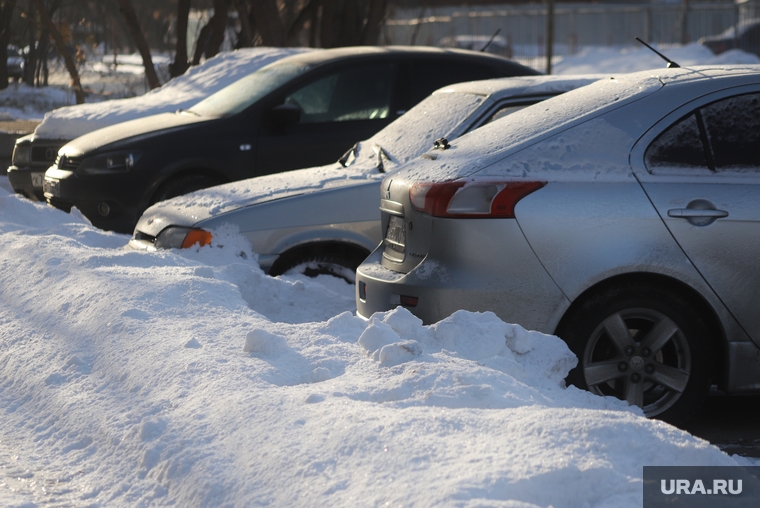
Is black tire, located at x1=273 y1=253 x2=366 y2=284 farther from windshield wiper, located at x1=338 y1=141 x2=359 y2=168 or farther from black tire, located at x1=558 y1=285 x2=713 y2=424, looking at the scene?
black tire, located at x1=558 y1=285 x2=713 y2=424

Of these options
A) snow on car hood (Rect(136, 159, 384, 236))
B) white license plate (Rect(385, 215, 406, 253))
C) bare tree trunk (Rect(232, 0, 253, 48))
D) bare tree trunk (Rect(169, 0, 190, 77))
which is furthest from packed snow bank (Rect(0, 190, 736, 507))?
bare tree trunk (Rect(232, 0, 253, 48))

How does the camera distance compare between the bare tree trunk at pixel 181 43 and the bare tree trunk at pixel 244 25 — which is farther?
the bare tree trunk at pixel 244 25

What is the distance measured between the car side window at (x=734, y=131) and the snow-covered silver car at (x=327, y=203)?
173cm

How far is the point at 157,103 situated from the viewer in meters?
10.2

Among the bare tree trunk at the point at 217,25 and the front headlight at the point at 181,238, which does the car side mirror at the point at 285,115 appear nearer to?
the front headlight at the point at 181,238

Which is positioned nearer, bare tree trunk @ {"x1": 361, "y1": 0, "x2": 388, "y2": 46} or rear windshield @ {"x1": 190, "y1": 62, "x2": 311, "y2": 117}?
rear windshield @ {"x1": 190, "y1": 62, "x2": 311, "y2": 117}

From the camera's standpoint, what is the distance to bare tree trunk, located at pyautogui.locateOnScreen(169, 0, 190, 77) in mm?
17359

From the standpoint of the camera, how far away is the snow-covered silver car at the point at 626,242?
13.3 ft

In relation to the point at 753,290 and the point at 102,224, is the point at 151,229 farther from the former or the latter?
the point at 753,290

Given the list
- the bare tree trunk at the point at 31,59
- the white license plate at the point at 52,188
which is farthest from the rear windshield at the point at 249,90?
the bare tree trunk at the point at 31,59

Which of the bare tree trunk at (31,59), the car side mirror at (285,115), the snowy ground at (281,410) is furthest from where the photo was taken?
the bare tree trunk at (31,59)

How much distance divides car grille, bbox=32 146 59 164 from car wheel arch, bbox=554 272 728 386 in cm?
706

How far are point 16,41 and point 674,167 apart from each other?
968 inches

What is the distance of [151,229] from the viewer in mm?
6184
